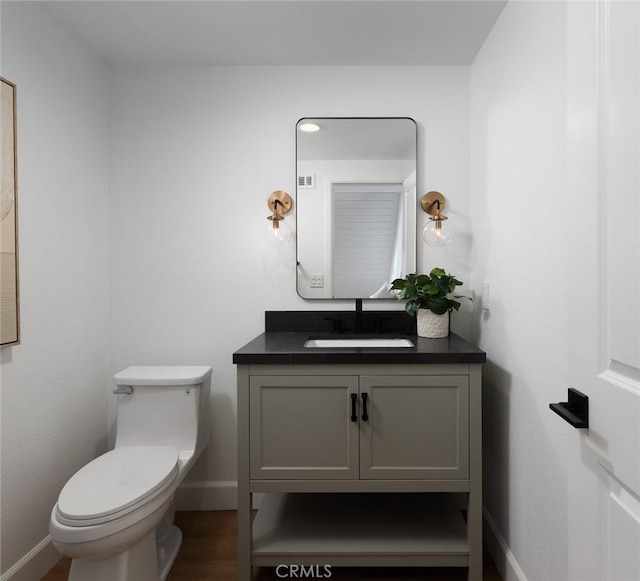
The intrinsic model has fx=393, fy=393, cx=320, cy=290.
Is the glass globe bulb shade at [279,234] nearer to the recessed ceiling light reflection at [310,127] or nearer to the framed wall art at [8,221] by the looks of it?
the recessed ceiling light reflection at [310,127]

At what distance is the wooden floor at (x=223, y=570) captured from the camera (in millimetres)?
1607

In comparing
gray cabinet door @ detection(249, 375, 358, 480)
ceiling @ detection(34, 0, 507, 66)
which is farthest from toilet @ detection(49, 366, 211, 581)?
ceiling @ detection(34, 0, 507, 66)

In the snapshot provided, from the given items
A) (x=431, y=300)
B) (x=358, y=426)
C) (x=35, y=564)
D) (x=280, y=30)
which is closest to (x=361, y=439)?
(x=358, y=426)

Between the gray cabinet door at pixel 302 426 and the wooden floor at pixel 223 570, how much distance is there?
1.59 ft

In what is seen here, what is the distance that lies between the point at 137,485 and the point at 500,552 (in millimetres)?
1494

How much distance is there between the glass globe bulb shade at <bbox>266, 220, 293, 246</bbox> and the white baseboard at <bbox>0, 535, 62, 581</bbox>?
1.66 metres

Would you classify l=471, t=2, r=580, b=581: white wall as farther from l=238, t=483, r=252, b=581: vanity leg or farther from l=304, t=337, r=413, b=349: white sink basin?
l=238, t=483, r=252, b=581: vanity leg

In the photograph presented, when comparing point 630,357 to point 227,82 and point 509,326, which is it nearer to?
point 509,326

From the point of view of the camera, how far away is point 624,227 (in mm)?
670

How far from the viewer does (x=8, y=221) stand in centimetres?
148

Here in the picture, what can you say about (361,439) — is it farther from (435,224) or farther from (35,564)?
(35,564)

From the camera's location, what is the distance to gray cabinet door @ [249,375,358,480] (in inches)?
59.7

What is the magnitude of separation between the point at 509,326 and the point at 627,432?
3.20 ft

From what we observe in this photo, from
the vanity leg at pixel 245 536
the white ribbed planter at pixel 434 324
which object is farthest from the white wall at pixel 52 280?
the white ribbed planter at pixel 434 324
